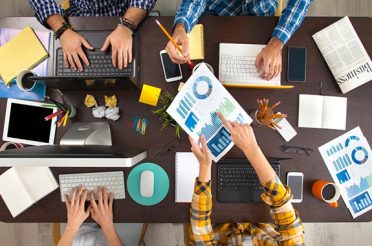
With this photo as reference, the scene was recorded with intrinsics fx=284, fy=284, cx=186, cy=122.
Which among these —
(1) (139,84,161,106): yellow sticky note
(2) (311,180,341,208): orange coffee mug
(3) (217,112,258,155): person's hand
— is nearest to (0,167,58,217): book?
(1) (139,84,161,106): yellow sticky note

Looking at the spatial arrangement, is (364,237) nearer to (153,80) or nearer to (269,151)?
(269,151)

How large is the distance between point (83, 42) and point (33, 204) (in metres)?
0.73

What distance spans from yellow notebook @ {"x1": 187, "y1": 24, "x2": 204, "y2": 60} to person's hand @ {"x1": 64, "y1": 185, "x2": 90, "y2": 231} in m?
0.75

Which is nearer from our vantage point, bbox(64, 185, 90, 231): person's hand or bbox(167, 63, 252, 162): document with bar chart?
bbox(167, 63, 252, 162): document with bar chart

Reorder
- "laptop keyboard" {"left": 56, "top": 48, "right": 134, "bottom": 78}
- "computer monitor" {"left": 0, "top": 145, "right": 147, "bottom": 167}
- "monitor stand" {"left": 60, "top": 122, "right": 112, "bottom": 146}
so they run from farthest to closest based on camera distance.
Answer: "laptop keyboard" {"left": 56, "top": 48, "right": 134, "bottom": 78}
"monitor stand" {"left": 60, "top": 122, "right": 112, "bottom": 146}
"computer monitor" {"left": 0, "top": 145, "right": 147, "bottom": 167}

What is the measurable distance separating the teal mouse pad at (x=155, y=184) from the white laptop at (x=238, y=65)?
0.47 m

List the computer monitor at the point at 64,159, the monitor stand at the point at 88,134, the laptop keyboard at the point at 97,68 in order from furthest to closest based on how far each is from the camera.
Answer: the laptop keyboard at the point at 97,68, the monitor stand at the point at 88,134, the computer monitor at the point at 64,159

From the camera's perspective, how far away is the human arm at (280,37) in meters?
1.13

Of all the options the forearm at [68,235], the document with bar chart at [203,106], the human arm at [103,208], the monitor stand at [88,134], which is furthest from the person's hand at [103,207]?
the document with bar chart at [203,106]

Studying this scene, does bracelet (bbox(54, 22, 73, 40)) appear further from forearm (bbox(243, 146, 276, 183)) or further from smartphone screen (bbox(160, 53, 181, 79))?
forearm (bbox(243, 146, 276, 183))

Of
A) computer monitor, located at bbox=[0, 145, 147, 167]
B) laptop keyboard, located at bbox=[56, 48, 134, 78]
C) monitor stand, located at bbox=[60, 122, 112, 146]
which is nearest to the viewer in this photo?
computer monitor, located at bbox=[0, 145, 147, 167]

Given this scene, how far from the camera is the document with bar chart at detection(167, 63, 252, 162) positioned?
3.59 ft

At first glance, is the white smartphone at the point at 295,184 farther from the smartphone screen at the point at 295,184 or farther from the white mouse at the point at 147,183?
the white mouse at the point at 147,183

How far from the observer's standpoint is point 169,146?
122cm
